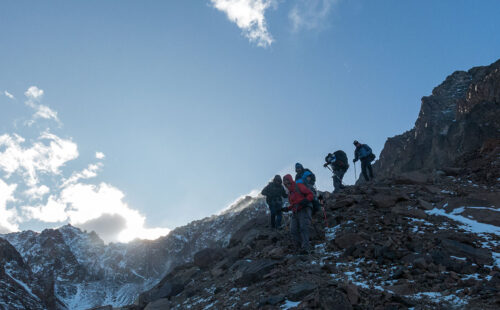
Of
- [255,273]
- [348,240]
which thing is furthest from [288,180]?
[255,273]

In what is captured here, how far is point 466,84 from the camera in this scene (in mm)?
92125

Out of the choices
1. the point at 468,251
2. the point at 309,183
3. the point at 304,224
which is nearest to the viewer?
the point at 468,251

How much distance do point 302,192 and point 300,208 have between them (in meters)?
0.54

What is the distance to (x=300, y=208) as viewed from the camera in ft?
37.0

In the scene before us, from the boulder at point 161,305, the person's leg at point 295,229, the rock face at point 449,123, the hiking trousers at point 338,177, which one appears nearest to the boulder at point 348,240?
the person's leg at point 295,229

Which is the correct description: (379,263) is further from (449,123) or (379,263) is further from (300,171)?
(449,123)

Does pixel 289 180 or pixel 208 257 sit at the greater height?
pixel 289 180

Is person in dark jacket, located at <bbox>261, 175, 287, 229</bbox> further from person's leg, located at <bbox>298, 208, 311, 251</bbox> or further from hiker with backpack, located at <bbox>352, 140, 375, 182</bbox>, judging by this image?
person's leg, located at <bbox>298, 208, 311, 251</bbox>

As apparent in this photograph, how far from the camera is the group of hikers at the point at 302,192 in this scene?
11.2 metres

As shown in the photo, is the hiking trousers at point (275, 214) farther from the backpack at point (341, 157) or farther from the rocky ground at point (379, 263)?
the backpack at point (341, 157)

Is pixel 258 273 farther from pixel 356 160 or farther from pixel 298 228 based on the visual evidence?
pixel 356 160

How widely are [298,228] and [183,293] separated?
5.33 metres

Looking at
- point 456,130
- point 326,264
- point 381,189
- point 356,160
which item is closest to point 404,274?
point 326,264

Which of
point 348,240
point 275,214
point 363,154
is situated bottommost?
point 348,240
